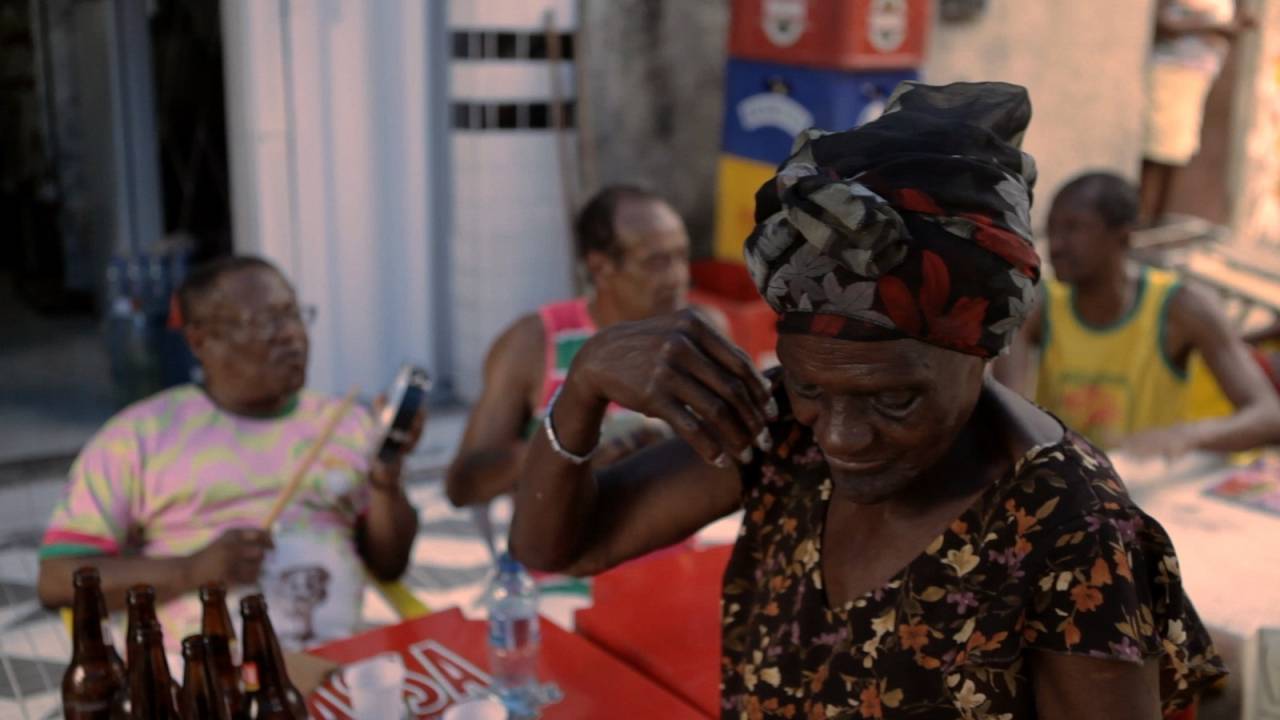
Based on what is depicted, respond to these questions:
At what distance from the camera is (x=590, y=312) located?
367 centimetres

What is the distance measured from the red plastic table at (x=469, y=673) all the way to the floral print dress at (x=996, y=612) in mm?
530

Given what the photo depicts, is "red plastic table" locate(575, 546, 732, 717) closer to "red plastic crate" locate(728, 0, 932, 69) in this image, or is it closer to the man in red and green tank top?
the man in red and green tank top

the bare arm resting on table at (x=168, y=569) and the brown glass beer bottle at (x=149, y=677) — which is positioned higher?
the brown glass beer bottle at (x=149, y=677)

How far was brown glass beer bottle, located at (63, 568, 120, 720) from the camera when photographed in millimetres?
2141

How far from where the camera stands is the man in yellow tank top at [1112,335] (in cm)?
390

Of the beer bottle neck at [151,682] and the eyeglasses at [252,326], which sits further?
the eyeglasses at [252,326]

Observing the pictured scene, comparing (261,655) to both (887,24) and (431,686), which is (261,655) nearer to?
(431,686)

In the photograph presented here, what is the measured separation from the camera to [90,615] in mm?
2150

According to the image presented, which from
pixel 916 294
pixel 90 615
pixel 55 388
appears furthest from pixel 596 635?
pixel 55 388

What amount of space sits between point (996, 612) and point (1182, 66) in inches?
307

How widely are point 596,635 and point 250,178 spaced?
11.8 feet

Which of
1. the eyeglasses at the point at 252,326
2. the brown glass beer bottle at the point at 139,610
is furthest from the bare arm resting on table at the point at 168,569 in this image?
the brown glass beer bottle at the point at 139,610

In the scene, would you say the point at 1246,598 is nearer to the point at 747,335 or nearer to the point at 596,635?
the point at 596,635

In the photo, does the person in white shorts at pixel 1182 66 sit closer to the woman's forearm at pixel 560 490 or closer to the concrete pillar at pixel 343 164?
the concrete pillar at pixel 343 164
